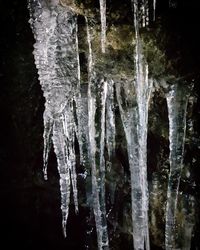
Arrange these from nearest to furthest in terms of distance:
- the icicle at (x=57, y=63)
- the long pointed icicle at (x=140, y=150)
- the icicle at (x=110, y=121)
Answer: the long pointed icicle at (x=140, y=150)
the icicle at (x=57, y=63)
the icicle at (x=110, y=121)

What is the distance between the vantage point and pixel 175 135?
2.71m

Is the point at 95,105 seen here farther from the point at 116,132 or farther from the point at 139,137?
the point at 116,132

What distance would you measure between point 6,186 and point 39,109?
103cm

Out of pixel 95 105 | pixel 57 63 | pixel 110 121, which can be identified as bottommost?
pixel 110 121

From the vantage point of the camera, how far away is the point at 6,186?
4.45 metres

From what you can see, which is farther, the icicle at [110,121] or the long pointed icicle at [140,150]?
the icicle at [110,121]

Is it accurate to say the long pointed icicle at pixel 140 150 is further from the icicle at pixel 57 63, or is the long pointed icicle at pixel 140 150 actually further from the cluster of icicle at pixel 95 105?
the icicle at pixel 57 63

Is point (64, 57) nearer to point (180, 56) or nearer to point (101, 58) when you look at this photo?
point (101, 58)

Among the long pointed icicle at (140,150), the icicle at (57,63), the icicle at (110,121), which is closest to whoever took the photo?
the long pointed icicle at (140,150)

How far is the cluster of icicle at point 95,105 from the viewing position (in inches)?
108

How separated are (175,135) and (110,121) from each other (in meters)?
0.68

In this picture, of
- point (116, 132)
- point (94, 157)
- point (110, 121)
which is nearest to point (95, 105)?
point (110, 121)

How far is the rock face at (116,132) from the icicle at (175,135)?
0.30ft

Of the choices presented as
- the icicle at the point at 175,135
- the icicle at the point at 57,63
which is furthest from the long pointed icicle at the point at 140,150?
the icicle at the point at 57,63
